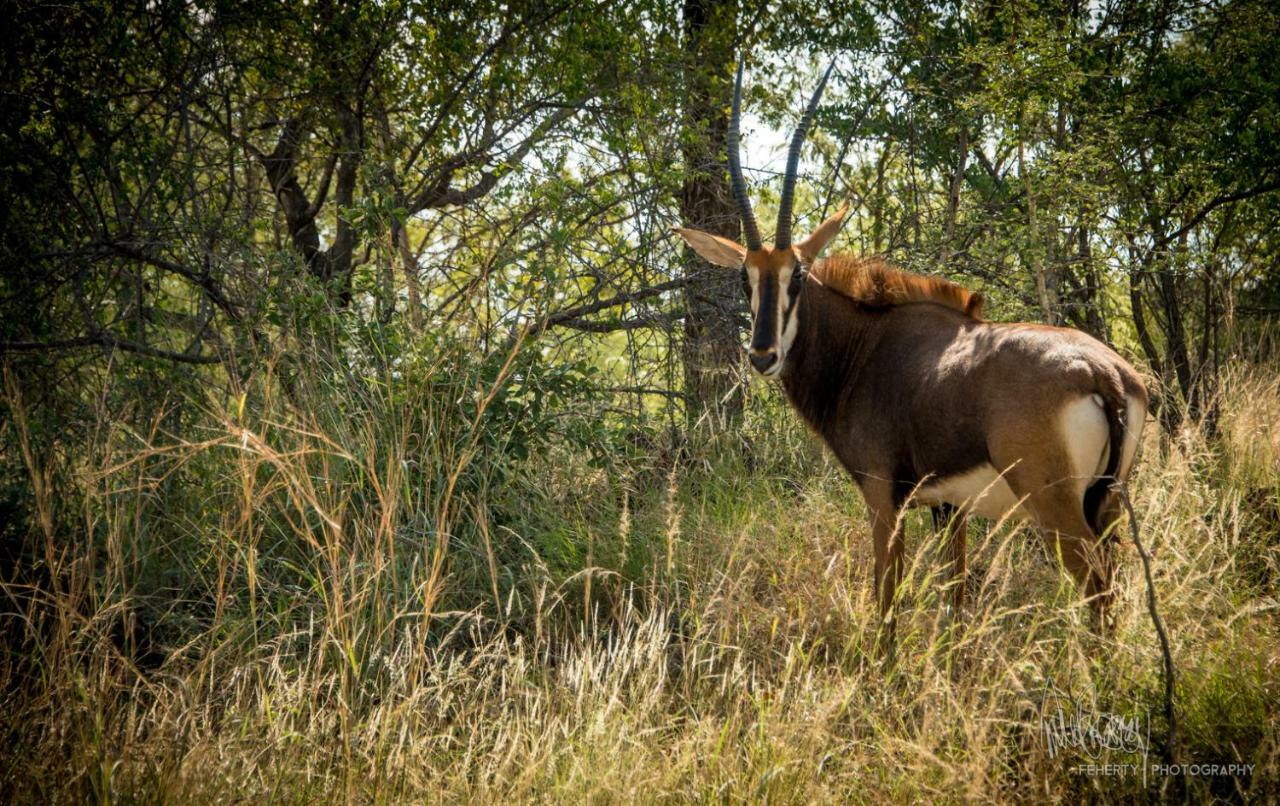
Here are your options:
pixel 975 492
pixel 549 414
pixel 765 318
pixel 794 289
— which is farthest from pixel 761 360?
pixel 549 414

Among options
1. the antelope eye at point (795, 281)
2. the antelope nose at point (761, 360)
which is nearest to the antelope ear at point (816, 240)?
the antelope eye at point (795, 281)

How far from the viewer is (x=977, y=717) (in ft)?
9.50

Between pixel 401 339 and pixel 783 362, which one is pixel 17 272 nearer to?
pixel 401 339

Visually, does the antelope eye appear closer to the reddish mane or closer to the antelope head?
the antelope head

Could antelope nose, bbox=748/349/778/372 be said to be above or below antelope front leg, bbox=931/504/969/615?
above

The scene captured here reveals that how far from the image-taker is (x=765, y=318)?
4.67 metres

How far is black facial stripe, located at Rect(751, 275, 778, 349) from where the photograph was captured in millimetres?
4578

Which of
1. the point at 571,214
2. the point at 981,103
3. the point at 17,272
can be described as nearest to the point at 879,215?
the point at 981,103

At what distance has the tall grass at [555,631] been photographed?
9.60 feet

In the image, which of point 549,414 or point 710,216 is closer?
point 549,414

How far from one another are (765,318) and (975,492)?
1.25 meters

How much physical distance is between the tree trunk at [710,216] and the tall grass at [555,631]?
81 cm

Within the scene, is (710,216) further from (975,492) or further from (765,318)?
(975,492)

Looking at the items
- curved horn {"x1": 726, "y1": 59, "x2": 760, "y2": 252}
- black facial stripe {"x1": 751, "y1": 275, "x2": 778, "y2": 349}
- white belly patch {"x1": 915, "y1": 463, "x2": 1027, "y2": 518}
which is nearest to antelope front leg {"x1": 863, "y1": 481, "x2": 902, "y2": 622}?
white belly patch {"x1": 915, "y1": 463, "x2": 1027, "y2": 518}
